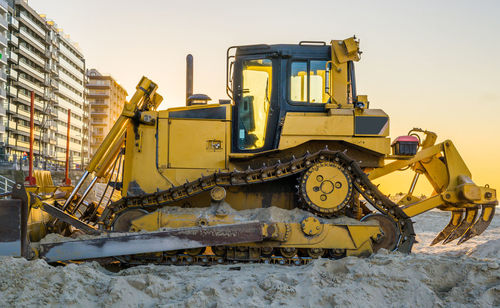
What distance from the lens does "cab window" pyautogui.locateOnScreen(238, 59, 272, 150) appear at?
27.9 feet

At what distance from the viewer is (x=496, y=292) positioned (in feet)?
19.6

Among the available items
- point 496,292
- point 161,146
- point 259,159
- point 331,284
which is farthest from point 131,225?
point 496,292

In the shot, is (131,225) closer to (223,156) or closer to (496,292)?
(223,156)

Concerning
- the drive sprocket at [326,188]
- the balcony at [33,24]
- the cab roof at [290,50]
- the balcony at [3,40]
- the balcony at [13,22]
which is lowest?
the drive sprocket at [326,188]

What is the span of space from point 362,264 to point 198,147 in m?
3.32

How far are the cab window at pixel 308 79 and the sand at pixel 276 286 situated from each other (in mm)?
2944

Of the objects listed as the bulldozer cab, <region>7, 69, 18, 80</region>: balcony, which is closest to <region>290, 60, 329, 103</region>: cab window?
the bulldozer cab

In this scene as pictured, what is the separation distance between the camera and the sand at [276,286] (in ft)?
19.0

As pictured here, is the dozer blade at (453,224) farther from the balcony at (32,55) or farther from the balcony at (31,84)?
the balcony at (32,55)

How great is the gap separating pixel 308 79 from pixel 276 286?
3913 mm

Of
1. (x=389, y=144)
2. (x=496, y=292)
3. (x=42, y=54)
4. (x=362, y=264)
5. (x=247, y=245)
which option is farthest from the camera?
(x=42, y=54)

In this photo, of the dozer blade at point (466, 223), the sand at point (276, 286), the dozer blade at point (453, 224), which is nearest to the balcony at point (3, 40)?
the sand at point (276, 286)

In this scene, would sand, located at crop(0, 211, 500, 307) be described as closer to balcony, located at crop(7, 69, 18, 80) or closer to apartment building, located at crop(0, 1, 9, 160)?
apartment building, located at crop(0, 1, 9, 160)

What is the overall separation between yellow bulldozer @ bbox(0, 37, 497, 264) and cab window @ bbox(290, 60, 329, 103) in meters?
0.02
